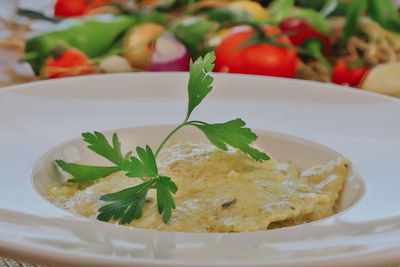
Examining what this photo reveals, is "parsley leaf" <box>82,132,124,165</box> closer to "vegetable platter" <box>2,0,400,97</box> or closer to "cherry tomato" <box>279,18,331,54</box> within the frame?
"vegetable platter" <box>2,0,400,97</box>

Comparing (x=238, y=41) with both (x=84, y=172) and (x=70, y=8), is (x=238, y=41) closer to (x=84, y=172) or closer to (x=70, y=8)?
(x=84, y=172)

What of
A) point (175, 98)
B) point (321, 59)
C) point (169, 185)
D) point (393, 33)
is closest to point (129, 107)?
point (175, 98)

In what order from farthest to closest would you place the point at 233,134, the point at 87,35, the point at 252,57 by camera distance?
1. the point at 87,35
2. the point at 252,57
3. the point at 233,134

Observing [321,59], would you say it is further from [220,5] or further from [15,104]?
[15,104]

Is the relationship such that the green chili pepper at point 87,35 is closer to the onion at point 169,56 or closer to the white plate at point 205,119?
the onion at point 169,56

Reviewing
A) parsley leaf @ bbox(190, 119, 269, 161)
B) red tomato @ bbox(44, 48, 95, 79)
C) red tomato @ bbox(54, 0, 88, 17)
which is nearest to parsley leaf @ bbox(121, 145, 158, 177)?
parsley leaf @ bbox(190, 119, 269, 161)

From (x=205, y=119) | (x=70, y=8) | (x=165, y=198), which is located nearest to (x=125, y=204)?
(x=165, y=198)
